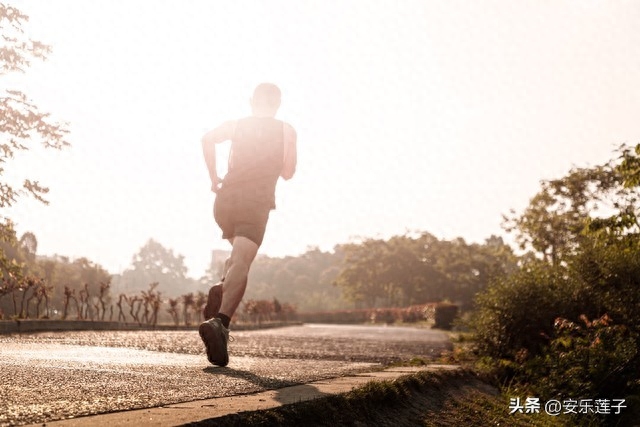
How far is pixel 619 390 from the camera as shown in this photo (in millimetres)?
6480

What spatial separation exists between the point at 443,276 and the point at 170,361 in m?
73.6

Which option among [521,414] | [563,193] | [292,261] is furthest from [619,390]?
[292,261]

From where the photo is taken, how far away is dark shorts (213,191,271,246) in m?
5.02

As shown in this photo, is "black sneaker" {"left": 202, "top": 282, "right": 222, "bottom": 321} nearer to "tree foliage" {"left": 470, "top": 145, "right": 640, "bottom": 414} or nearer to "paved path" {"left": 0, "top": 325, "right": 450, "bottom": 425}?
"paved path" {"left": 0, "top": 325, "right": 450, "bottom": 425}

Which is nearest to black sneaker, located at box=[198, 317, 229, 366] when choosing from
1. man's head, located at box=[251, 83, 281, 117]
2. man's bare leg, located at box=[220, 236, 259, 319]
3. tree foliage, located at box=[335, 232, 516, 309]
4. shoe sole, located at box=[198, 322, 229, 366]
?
shoe sole, located at box=[198, 322, 229, 366]

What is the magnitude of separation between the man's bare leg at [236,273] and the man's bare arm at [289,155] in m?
0.62

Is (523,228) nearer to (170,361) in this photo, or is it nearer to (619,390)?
(619,390)

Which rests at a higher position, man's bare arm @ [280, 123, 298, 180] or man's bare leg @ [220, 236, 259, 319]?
man's bare arm @ [280, 123, 298, 180]

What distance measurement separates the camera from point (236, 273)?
4.91 meters

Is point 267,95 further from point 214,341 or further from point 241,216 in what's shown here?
point 214,341

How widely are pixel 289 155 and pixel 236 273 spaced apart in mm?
1011

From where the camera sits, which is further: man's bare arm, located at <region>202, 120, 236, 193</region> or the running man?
man's bare arm, located at <region>202, 120, 236, 193</region>

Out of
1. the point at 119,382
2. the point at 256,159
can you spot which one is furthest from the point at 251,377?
the point at 256,159

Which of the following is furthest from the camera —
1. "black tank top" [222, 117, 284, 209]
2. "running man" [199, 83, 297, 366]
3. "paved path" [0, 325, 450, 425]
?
"black tank top" [222, 117, 284, 209]
